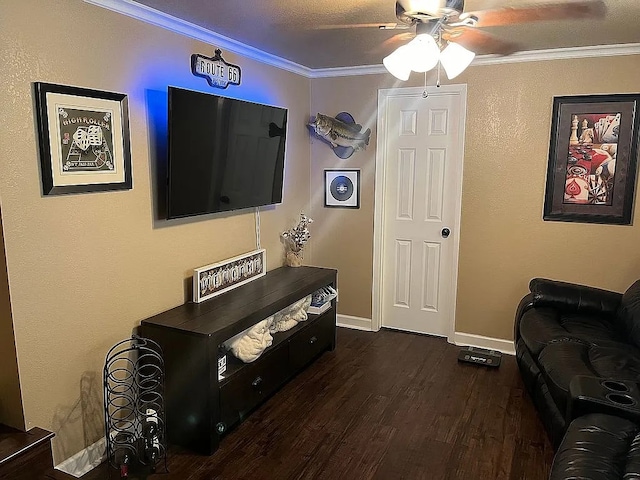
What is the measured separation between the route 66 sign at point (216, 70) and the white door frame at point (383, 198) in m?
1.38

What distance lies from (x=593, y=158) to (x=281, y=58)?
7.89ft

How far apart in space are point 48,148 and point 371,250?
2.82 metres

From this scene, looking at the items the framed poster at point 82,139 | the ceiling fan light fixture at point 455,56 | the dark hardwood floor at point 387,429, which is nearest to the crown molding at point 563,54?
the ceiling fan light fixture at point 455,56

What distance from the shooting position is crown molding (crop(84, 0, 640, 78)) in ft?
8.39

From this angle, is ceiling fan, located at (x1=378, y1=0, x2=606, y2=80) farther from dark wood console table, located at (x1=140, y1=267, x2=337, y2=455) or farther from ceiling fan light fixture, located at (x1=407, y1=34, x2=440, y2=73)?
dark wood console table, located at (x1=140, y1=267, x2=337, y2=455)

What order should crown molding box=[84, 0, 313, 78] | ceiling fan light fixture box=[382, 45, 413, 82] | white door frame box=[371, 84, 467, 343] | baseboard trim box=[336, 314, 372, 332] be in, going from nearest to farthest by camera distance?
ceiling fan light fixture box=[382, 45, 413, 82] → crown molding box=[84, 0, 313, 78] → white door frame box=[371, 84, 467, 343] → baseboard trim box=[336, 314, 372, 332]

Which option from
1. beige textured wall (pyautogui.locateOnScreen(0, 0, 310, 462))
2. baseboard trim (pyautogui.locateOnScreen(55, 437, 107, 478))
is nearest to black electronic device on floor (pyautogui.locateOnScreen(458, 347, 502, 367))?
beige textured wall (pyautogui.locateOnScreen(0, 0, 310, 462))

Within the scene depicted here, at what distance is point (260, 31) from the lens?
2998 mm

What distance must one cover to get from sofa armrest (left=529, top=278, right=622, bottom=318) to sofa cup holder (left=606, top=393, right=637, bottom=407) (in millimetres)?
1271

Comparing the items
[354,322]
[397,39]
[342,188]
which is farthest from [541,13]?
[354,322]

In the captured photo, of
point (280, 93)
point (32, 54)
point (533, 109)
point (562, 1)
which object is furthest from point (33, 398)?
Answer: point (533, 109)

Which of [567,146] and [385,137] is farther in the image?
[385,137]

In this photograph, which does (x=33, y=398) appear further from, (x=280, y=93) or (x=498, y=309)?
A: (x=498, y=309)

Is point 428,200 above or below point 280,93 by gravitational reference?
below
